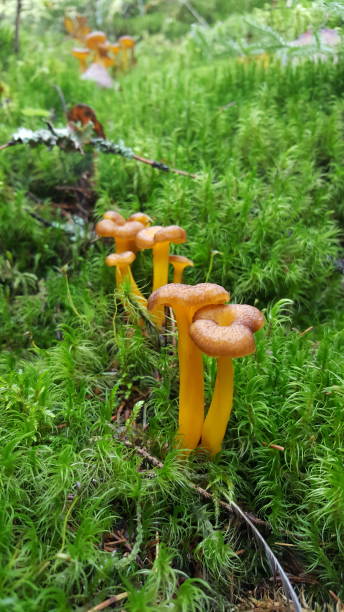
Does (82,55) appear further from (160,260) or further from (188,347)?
(188,347)

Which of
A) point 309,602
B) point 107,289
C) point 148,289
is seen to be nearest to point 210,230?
point 148,289

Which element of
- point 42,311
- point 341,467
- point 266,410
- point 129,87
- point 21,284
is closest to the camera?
point 341,467

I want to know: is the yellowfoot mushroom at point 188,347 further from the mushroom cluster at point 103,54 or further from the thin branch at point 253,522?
the mushroom cluster at point 103,54

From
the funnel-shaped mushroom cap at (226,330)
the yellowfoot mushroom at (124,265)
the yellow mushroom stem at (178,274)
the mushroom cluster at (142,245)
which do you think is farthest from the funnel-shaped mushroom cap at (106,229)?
the funnel-shaped mushroom cap at (226,330)

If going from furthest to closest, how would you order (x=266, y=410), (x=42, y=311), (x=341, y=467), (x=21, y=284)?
(x=21, y=284) < (x=42, y=311) < (x=266, y=410) < (x=341, y=467)

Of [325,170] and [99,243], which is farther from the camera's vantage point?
[325,170]

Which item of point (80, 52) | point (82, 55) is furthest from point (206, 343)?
point (82, 55)

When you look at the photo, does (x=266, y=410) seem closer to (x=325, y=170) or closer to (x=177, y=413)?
(x=177, y=413)
